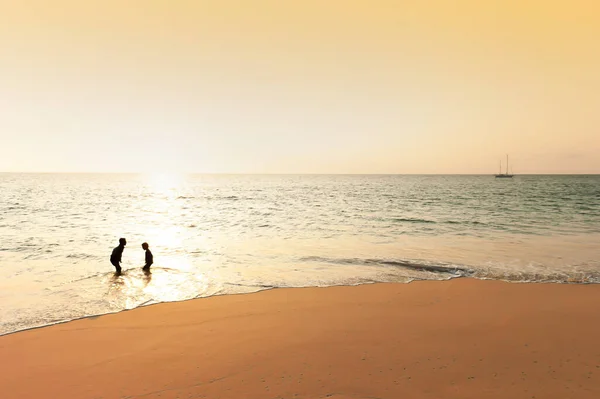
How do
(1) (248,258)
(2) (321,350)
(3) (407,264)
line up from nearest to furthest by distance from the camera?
1. (2) (321,350)
2. (3) (407,264)
3. (1) (248,258)

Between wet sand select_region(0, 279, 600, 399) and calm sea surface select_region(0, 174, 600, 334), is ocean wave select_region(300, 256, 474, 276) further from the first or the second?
wet sand select_region(0, 279, 600, 399)

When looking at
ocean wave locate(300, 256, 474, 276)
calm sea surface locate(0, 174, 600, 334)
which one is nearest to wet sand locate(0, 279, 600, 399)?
calm sea surface locate(0, 174, 600, 334)

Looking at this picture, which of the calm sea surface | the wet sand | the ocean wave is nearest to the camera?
the wet sand

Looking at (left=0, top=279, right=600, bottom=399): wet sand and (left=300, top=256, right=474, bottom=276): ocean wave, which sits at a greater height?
(left=0, top=279, right=600, bottom=399): wet sand

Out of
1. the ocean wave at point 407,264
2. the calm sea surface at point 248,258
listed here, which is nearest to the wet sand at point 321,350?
the calm sea surface at point 248,258

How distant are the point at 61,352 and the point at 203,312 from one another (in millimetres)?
3041

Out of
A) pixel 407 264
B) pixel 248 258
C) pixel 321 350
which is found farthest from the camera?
pixel 248 258

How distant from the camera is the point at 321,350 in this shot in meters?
7.03

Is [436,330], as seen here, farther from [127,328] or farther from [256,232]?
[256,232]

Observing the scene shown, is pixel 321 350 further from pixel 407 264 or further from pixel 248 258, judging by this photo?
pixel 248 258

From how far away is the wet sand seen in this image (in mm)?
5777

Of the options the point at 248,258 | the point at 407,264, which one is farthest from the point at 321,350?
the point at 248,258

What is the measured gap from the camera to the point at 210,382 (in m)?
5.95

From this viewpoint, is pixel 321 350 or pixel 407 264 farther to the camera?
pixel 407 264
